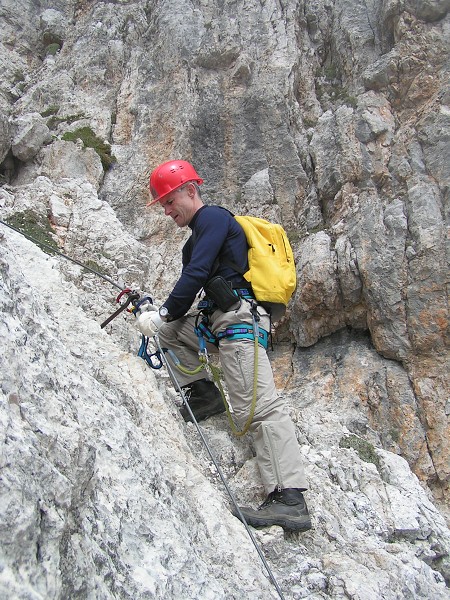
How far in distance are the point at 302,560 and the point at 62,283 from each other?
16.1 ft

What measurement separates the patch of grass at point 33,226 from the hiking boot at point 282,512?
235 inches

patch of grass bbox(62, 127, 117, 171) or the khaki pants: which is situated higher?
patch of grass bbox(62, 127, 117, 171)

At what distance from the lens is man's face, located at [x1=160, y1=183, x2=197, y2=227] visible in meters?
5.71

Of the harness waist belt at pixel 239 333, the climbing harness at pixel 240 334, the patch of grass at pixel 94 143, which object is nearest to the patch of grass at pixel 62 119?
the patch of grass at pixel 94 143

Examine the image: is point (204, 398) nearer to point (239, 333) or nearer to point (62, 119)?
point (239, 333)

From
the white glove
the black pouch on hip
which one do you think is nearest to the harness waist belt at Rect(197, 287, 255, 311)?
the black pouch on hip

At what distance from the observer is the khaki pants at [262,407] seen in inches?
190

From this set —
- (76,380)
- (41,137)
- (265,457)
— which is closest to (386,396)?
(265,457)

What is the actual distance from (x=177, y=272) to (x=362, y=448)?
7533 mm

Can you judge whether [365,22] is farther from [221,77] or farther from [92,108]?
[92,108]

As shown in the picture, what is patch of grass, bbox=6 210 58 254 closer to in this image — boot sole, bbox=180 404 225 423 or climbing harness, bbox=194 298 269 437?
climbing harness, bbox=194 298 269 437

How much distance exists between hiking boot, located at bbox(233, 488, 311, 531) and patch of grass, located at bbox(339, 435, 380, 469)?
2.11 m

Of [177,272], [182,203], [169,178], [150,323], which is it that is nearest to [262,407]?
[150,323]

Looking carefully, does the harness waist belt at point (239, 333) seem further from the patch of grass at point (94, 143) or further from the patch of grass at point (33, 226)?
the patch of grass at point (94, 143)
